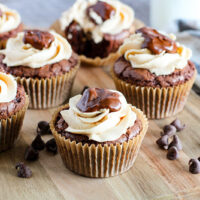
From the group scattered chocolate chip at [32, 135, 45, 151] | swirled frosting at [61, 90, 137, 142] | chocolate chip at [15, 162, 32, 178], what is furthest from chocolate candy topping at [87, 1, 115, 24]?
chocolate chip at [15, 162, 32, 178]

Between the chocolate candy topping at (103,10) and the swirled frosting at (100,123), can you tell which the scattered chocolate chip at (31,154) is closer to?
the swirled frosting at (100,123)

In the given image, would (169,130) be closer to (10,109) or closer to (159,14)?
(10,109)

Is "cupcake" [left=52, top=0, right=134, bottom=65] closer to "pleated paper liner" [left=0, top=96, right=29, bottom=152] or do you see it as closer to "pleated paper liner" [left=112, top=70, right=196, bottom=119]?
"pleated paper liner" [left=112, top=70, right=196, bottom=119]

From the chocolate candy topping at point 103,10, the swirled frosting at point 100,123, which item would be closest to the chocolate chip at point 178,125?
the swirled frosting at point 100,123

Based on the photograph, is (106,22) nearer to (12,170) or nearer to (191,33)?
(191,33)

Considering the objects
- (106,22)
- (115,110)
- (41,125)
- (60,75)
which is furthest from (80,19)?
(115,110)

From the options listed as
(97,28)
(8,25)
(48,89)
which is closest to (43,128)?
(48,89)
